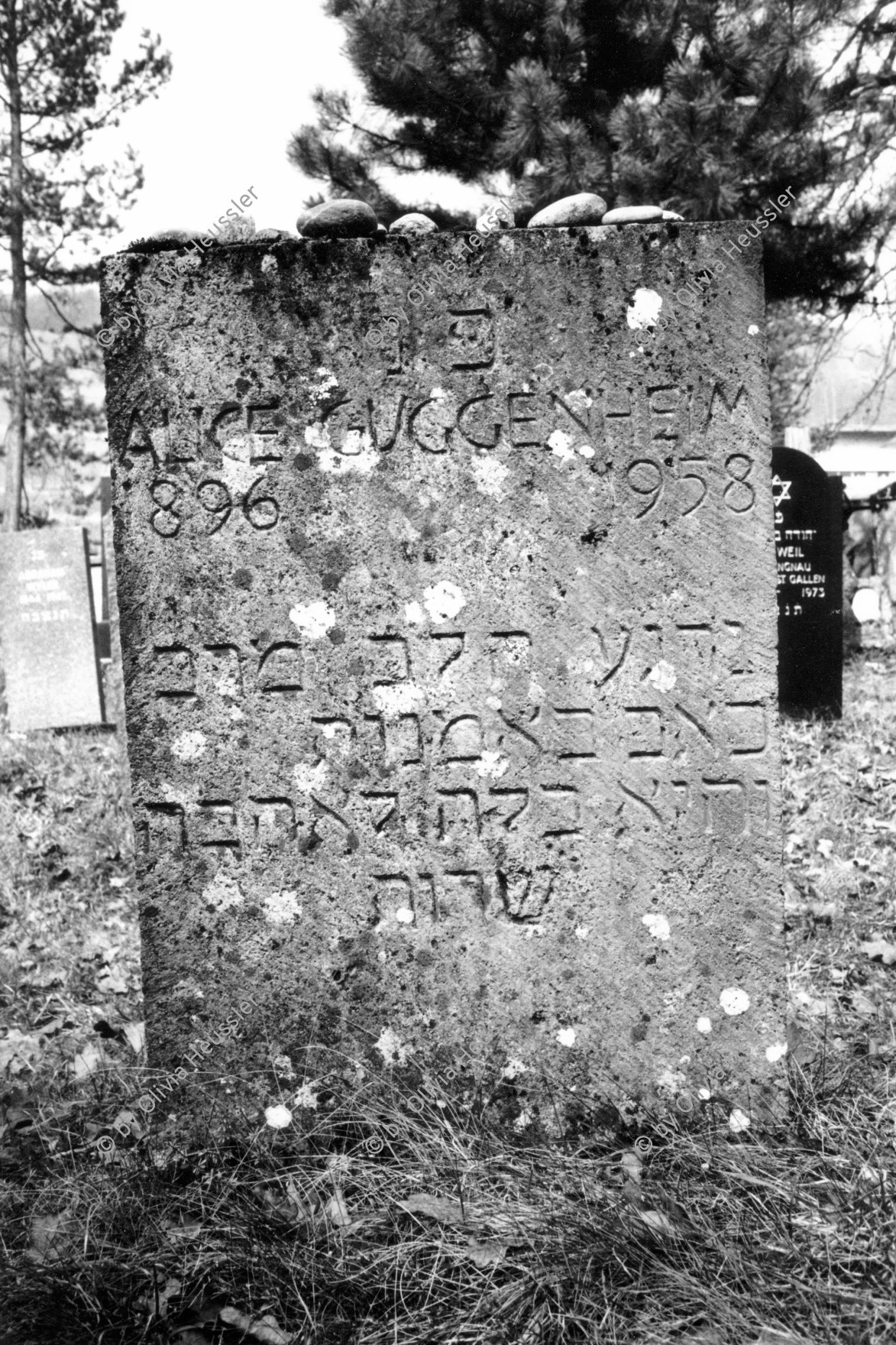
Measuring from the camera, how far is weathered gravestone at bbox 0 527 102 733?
10.0m

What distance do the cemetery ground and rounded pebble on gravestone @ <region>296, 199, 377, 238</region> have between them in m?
1.97

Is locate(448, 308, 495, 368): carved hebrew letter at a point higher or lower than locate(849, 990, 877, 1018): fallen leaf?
higher

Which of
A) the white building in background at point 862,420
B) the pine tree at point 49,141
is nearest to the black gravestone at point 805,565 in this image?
the white building in background at point 862,420

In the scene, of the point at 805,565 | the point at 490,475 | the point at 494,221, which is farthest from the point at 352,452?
the point at 805,565

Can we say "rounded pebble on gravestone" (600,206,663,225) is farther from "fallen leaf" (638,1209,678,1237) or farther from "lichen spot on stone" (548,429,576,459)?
"fallen leaf" (638,1209,678,1237)

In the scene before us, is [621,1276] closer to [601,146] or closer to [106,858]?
[106,858]

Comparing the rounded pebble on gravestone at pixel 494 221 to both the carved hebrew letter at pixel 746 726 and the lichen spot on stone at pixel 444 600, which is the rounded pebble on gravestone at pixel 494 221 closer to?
the lichen spot on stone at pixel 444 600

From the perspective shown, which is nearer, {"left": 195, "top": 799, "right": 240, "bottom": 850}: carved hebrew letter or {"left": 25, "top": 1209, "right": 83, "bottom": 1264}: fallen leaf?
{"left": 25, "top": 1209, "right": 83, "bottom": 1264}: fallen leaf

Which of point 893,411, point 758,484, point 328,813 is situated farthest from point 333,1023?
point 893,411

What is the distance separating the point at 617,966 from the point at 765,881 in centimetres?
40

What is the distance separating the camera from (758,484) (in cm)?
277

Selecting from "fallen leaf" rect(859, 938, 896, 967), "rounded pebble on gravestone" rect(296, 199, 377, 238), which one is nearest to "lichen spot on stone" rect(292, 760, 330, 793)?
"rounded pebble on gravestone" rect(296, 199, 377, 238)

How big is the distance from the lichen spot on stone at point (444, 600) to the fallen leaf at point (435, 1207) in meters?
1.25

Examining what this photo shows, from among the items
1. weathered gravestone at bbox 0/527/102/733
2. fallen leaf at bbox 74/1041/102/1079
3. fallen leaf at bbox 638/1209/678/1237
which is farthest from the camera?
weathered gravestone at bbox 0/527/102/733
